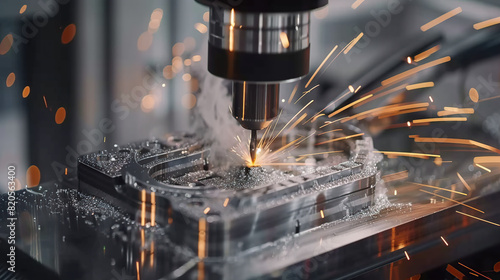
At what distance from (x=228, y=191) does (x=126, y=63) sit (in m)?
0.62

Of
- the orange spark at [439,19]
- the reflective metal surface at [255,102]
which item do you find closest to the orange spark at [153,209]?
the reflective metal surface at [255,102]

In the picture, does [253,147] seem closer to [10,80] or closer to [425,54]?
[10,80]

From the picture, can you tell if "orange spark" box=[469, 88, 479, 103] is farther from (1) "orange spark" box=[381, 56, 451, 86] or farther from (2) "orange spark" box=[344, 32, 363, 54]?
(2) "orange spark" box=[344, 32, 363, 54]

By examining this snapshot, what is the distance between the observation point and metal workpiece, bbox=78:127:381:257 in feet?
3.85

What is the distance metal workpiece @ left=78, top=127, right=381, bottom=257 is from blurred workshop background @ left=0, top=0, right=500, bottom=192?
269mm

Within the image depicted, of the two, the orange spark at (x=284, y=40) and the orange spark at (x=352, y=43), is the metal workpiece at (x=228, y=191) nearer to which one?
the orange spark at (x=284, y=40)

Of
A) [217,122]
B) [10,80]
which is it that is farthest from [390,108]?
[10,80]

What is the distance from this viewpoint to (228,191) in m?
1.25

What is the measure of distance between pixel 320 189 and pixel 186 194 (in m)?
0.23

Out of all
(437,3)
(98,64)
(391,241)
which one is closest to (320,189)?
(391,241)

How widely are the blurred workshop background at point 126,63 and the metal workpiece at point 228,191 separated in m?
0.27

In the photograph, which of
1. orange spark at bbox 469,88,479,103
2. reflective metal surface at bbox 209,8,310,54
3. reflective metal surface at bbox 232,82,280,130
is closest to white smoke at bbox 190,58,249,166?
reflective metal surface at bbox 232,82,280,130

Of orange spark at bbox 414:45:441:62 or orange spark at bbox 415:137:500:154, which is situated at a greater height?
orange spark at bbox 414:45:441:62

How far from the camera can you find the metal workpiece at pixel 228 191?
1.17 metres
